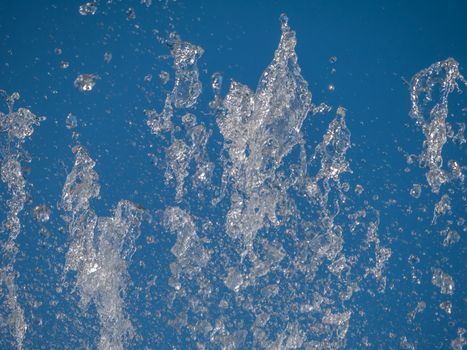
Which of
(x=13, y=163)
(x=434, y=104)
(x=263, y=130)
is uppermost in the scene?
(x=434, y=104)

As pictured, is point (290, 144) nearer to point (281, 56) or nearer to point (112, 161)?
point (281, 56)

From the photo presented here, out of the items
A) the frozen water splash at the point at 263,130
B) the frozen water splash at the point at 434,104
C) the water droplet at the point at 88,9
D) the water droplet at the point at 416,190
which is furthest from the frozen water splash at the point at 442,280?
the water droplet at the point at 88,9

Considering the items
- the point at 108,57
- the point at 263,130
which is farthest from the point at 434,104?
the point at 108,57

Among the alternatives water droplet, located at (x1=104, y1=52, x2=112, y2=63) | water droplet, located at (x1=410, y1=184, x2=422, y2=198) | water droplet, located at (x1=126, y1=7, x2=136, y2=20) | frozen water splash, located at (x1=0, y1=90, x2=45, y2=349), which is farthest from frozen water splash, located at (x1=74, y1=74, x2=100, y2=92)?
water droplet, located at (x1=410, y1=184, x2=422, y2=198)

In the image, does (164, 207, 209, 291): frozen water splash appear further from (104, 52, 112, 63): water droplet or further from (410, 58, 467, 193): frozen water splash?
(410, 58, 467, 193): frozen water splash

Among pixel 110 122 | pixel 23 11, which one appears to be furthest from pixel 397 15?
pixel 23 11

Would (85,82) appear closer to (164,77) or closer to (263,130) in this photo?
(164,77)

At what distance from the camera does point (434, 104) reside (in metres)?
3.70

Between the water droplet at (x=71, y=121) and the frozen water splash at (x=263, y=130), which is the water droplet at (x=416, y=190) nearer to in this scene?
the frozen water splash at (x=263, y=130)

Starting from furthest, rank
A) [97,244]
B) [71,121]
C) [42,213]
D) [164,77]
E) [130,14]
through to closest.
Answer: [97,244] → [42,213] → [71,121] → [164,77] → [130,14]

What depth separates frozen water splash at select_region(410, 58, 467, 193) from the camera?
366cm

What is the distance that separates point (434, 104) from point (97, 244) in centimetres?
284

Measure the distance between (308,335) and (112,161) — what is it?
2329 mm

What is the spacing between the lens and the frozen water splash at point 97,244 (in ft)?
A: 13.9
